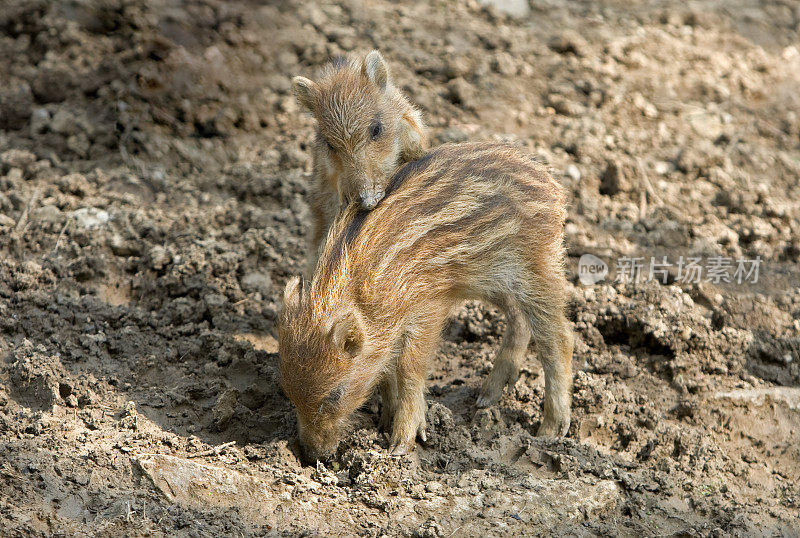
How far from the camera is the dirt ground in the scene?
418 cm

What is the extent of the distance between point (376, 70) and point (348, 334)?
1918 mm

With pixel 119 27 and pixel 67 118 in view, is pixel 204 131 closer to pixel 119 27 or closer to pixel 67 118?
pixel 67 118

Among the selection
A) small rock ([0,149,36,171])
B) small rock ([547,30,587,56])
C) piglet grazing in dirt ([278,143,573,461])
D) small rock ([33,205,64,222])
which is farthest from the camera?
small rock ([547,30,587,56])

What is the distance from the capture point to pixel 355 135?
4.81 m

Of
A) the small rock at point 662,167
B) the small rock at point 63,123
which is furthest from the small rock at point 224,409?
the small rock at point 662,167

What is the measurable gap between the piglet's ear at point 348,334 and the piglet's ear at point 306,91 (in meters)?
1.59

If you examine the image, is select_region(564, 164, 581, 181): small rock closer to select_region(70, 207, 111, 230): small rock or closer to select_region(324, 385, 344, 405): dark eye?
select_region(324, 385, 344, 405): dark eye

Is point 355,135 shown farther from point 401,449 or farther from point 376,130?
point 401,449

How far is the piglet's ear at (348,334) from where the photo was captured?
422cm

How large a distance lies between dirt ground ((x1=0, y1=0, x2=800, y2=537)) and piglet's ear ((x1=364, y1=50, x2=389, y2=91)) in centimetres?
145

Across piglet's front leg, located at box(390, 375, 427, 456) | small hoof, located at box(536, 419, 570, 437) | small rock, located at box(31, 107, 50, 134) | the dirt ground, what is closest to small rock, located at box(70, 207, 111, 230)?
the dirt ground

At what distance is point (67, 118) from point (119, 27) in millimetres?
1357

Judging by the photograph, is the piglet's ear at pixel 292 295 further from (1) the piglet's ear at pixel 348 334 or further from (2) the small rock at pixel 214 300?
(2) the small rock at pixel 214 300

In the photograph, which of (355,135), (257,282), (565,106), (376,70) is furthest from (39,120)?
(565,106)
